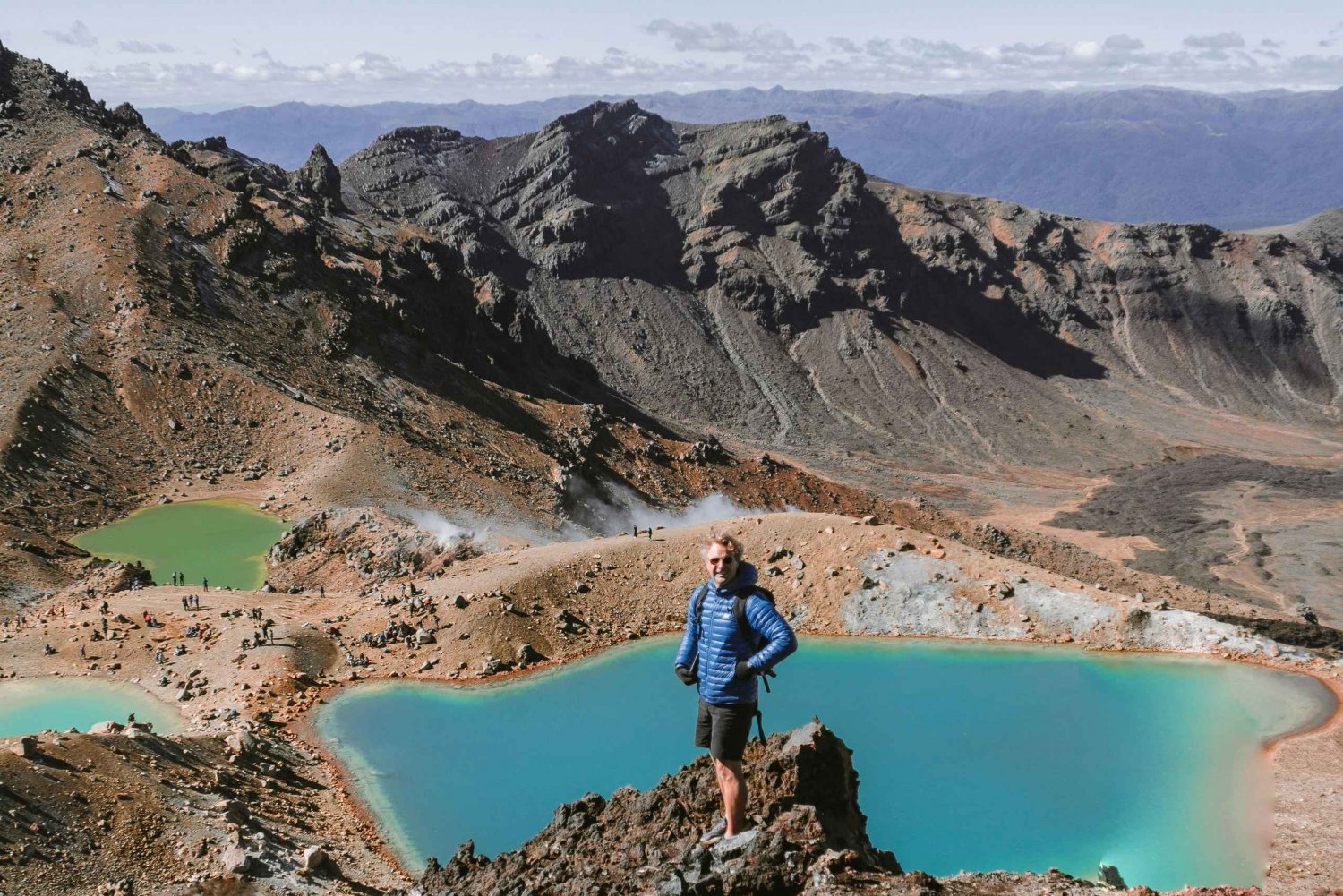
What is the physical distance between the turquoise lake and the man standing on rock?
65.9 ft

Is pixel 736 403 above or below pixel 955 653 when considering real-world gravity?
below

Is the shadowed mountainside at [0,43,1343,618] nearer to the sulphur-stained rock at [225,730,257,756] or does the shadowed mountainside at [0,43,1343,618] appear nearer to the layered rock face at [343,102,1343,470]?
the layered rock face at [343,102,1343,470]

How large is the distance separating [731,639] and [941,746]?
18.3 m

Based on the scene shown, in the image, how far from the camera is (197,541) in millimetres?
46656

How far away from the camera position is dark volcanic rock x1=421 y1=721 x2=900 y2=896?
13.3 meters

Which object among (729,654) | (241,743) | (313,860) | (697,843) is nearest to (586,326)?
(241,743)

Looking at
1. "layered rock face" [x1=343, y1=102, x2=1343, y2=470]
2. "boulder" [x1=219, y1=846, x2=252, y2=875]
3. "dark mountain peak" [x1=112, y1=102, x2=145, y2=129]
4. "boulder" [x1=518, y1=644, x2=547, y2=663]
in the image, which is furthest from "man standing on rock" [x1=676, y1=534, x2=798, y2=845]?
"layered rock face" [x1=343, y1=102, x2=1343, y2=470]

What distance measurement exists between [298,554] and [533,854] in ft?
99.6

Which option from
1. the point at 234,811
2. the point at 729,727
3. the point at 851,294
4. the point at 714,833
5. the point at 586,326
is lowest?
the point at 586,326

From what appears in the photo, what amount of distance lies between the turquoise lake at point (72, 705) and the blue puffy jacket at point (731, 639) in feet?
67.0

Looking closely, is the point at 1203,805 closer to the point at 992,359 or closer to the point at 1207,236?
the point at 992,359

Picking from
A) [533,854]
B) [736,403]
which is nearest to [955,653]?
[533,854]

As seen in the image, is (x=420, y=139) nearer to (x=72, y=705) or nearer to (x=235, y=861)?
(x=72, y=705)

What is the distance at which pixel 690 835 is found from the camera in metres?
15.3
